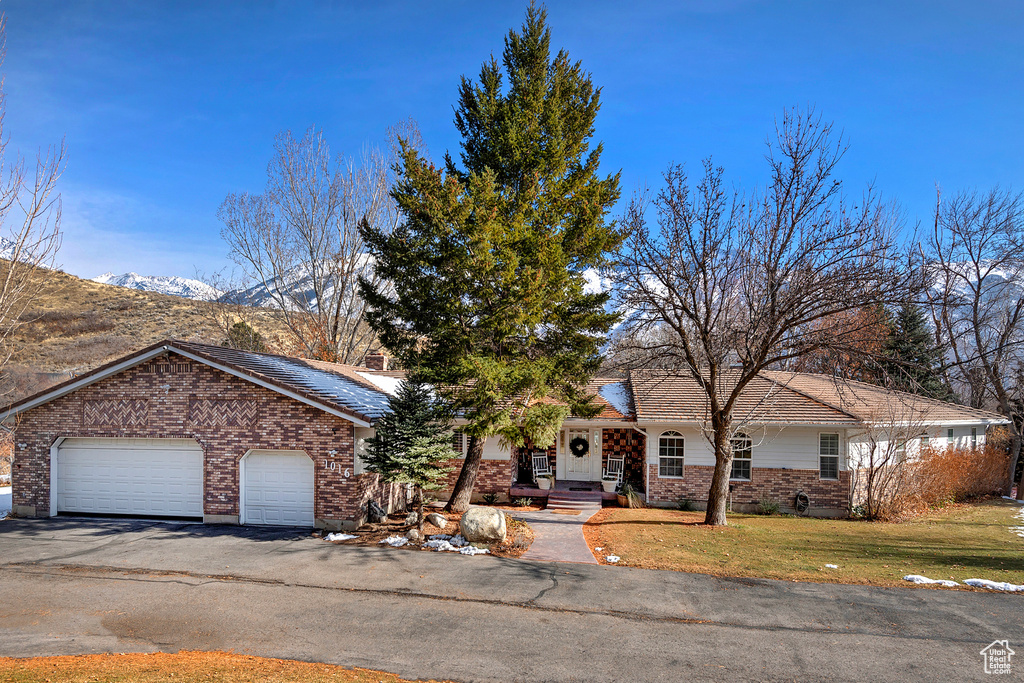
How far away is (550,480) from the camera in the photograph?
19.2 meters

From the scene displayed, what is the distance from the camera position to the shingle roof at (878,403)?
1795cm

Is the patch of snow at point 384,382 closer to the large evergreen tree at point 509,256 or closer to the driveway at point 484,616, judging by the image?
the large evergreen tree at point 509,256

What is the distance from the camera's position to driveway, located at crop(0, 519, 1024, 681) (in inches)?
286

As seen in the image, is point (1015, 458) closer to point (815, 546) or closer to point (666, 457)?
point (666, 457)

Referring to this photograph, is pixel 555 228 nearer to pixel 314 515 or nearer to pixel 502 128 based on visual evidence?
pixel 502 128

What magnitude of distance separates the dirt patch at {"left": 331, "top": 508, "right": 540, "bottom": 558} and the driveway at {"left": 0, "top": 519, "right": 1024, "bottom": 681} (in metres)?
0.63

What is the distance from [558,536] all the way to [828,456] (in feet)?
31.8

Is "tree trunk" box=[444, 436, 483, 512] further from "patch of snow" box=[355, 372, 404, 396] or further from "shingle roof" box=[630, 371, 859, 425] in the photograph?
"shingle roof" box=[630, 371, 859, 425]

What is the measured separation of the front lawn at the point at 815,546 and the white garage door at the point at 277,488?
7712 millimetres

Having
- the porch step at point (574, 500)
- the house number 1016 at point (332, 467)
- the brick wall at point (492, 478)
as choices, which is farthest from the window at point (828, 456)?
the house number 1016 at point (332, 467)

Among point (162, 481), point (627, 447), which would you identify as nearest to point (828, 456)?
point (627, 447)

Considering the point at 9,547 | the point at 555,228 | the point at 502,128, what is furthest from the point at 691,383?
the point at 9,547

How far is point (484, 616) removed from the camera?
29.2 ft

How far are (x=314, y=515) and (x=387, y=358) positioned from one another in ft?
43.7
